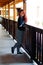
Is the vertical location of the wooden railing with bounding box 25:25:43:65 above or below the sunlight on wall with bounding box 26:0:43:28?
below

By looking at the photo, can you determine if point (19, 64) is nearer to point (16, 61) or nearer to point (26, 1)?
point (16, 61)

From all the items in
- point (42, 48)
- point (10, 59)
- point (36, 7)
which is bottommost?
point (10, 59)

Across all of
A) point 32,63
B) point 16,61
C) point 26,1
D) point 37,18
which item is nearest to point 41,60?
point 32,63

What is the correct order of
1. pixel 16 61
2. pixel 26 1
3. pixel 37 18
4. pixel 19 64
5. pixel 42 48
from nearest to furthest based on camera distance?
1. pixel 42 48
2. pixel 19 64
3. pixel 16 61
4. pixel 26 1
5. pixel 37 18

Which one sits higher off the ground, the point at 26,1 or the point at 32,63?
the point at 26,1

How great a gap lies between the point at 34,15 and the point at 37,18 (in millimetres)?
454

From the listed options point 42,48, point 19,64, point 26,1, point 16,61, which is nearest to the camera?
point 42,48

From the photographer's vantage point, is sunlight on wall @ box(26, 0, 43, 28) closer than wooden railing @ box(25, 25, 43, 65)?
No

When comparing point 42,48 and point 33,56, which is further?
point 33,56

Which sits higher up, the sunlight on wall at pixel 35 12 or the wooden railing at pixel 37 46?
the sunlight on wall at pixel 35 12

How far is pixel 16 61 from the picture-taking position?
20.6 feet

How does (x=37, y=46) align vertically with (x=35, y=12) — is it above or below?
below

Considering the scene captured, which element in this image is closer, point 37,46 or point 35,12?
point 37,46

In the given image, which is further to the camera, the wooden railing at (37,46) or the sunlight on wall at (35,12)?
the sunlight on wall at (35,12)
